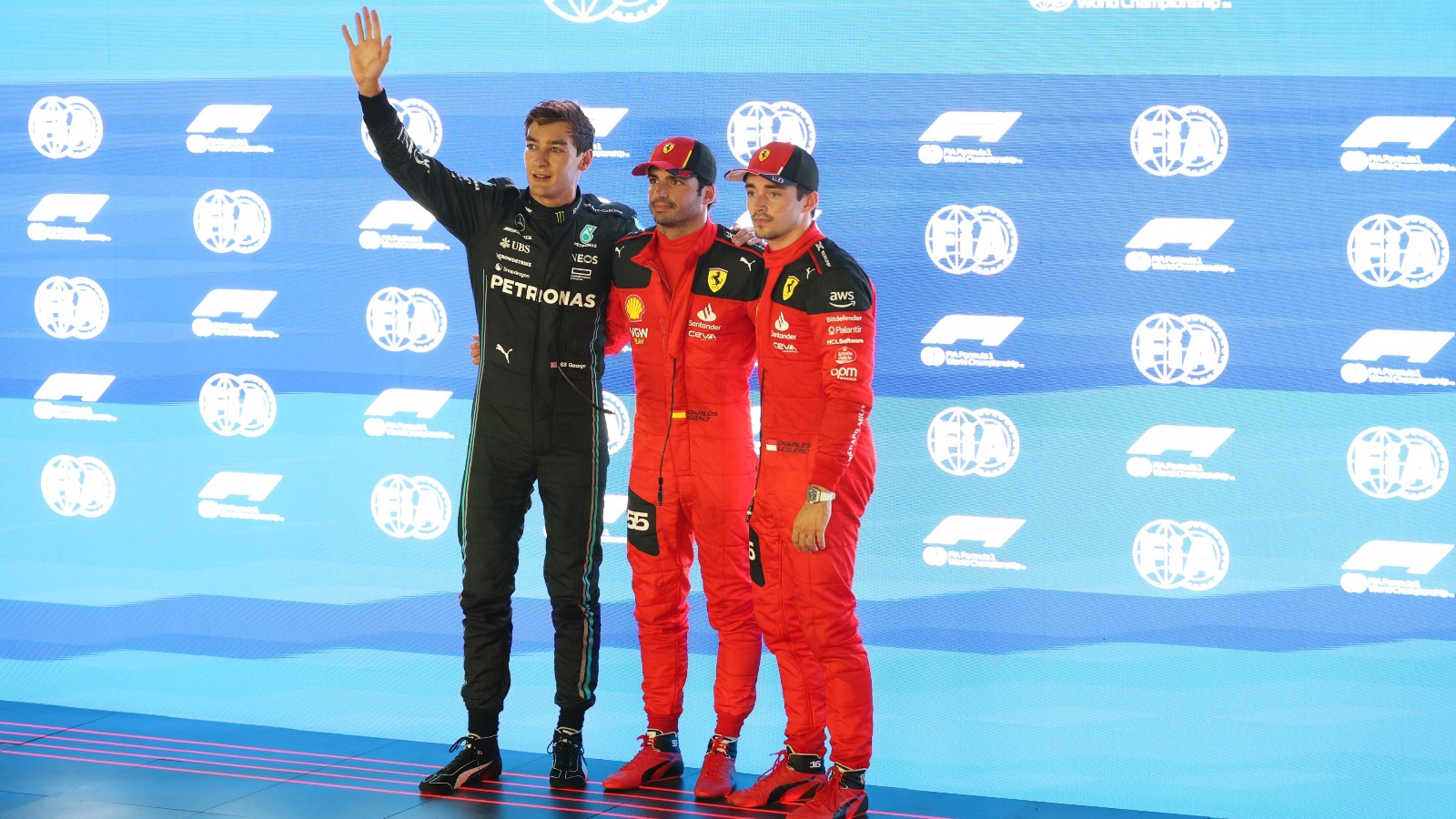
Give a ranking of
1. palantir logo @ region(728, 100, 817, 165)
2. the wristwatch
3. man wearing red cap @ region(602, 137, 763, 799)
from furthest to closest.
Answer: palantir logo @ region(728, 100, 817, 165), man wearing red cap @ region(602, 137, 763, 799), the wristwatch

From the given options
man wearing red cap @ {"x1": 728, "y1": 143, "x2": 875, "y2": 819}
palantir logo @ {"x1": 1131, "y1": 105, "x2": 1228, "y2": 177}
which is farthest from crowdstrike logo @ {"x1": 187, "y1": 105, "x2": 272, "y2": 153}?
palantir logo @ {"x1": 1131, "y1": 105, "x2": 1228, "y2": 177}

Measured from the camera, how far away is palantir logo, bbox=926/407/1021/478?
430 cm

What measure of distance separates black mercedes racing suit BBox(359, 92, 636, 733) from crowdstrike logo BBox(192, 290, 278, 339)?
45.0 inches

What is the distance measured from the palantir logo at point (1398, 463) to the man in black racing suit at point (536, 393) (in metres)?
2.16

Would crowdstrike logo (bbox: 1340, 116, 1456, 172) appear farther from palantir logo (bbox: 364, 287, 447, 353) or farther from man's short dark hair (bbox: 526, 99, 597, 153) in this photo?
palantir logo (bbox: 364, 287, 447, 353)

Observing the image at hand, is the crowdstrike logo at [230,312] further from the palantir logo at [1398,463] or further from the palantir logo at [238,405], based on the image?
the palantir logo at [1398,463]

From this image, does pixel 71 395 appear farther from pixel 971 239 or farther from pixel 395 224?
pixel 971 239

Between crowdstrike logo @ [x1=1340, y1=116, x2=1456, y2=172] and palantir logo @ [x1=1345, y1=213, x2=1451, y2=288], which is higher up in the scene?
crowdstrike logo @ [x1=1340, y1=116, x2=1456, y2=172]

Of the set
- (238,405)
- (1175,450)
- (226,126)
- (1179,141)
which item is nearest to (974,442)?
(1175,450)

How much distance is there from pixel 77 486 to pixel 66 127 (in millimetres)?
1275

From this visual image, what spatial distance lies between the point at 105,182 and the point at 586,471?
2.27 metres

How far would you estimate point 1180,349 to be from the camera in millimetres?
4176

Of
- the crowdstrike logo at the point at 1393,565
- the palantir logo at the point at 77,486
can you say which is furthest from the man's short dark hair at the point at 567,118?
the crowdstrike logo at the point at 1393,565

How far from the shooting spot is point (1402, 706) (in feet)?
13.5
